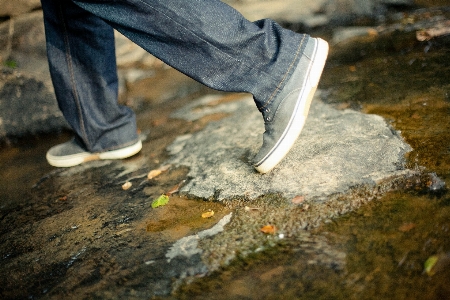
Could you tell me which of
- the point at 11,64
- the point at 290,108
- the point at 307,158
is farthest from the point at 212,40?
the point at 11,64

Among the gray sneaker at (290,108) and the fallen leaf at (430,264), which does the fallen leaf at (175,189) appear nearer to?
the gray sneaker at (290,108)

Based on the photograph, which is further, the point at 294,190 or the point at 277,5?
the point at 277,5

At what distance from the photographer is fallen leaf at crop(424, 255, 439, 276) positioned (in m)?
1.12

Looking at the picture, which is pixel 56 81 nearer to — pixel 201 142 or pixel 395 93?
pixel 201 142

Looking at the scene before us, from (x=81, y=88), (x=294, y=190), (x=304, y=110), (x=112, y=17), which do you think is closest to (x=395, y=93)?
(x=304, y=110)

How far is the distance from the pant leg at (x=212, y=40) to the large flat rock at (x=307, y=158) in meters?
0.34

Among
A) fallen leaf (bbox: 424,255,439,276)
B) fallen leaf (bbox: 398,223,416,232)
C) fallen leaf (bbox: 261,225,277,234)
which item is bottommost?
fallen leaf (bbox: 261,225,277,234)

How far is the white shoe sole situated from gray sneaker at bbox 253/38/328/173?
0.91 meters

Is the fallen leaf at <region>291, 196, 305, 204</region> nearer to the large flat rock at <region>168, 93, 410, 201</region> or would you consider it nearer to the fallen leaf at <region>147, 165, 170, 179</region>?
the large flat rock at <region>168, 93, 410, 201</region>

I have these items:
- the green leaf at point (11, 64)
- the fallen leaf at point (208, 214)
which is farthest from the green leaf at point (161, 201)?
the green leaf at point (11, 64)

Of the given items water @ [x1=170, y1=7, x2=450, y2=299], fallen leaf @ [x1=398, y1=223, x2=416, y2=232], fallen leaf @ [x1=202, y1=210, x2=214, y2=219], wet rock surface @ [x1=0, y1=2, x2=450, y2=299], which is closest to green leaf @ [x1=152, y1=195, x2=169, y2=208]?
wet rock surface @ [x1=0, y1=2, x2=450, y2=299]

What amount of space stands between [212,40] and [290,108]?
0.43m

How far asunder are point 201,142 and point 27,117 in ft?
5.18

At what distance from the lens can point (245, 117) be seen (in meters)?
2.33
